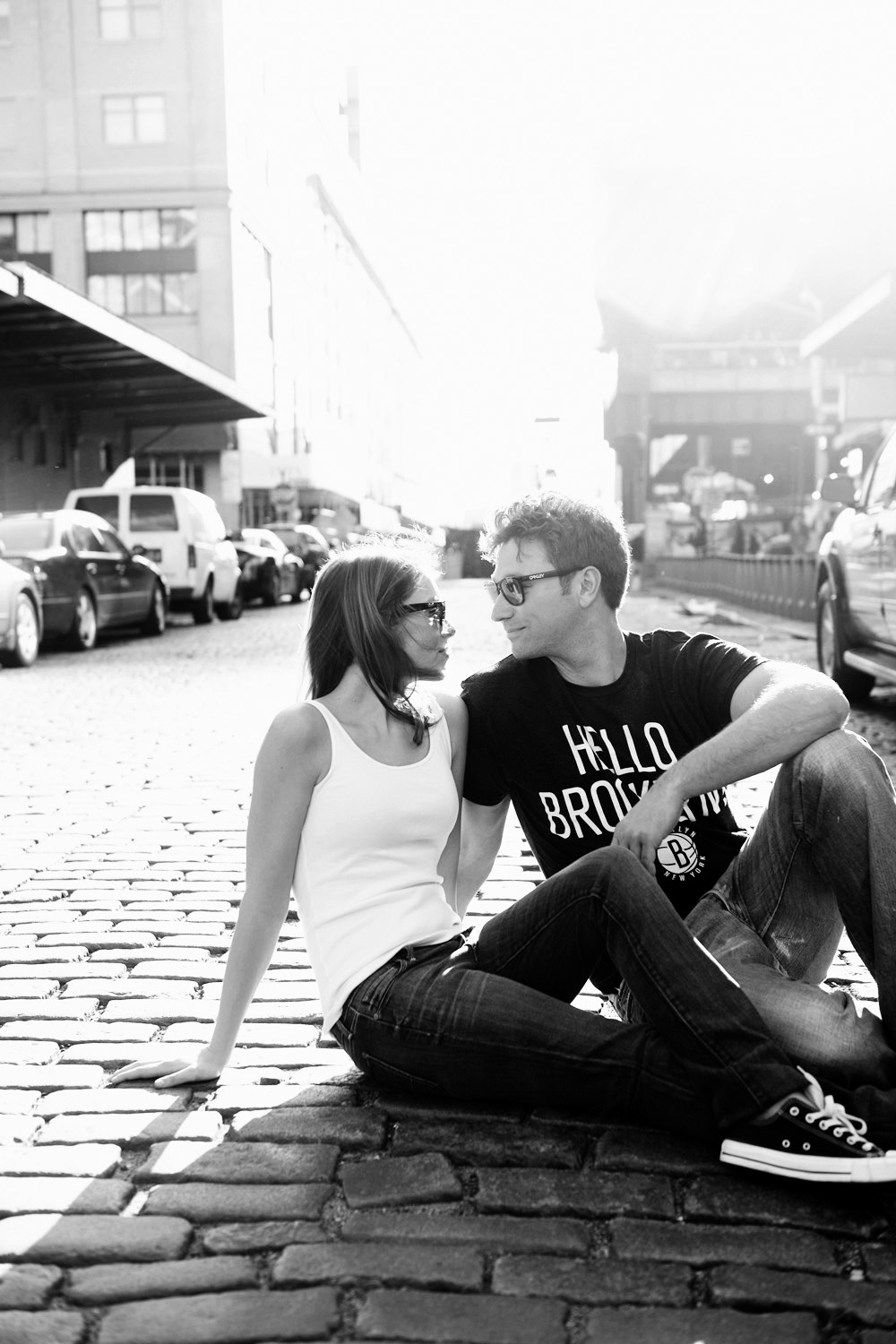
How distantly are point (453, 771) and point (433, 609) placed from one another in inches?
15.9

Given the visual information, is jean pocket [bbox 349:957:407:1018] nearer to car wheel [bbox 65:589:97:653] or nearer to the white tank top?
the white tank top

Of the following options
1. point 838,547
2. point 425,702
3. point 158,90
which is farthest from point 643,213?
point 425,702

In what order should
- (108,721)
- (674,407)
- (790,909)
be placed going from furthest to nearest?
(674,407), (108,721), (790,909)

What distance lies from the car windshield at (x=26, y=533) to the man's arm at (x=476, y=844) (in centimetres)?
1370

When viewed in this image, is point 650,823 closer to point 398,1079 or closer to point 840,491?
point 398,1079

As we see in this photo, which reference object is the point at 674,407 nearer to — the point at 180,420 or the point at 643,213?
the point at 643,213

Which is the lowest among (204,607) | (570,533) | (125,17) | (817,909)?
(204,607)

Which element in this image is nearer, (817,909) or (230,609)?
(817,909)

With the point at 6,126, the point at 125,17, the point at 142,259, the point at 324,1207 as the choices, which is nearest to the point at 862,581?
the point at 324,1207

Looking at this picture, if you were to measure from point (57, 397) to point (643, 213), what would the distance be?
21.4m

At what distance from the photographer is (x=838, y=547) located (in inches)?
425

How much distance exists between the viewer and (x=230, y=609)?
80.2ft

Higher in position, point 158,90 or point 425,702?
point 158,90

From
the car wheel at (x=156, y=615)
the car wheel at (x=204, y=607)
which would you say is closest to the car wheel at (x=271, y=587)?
the car wheel at (x=204, y=607)
